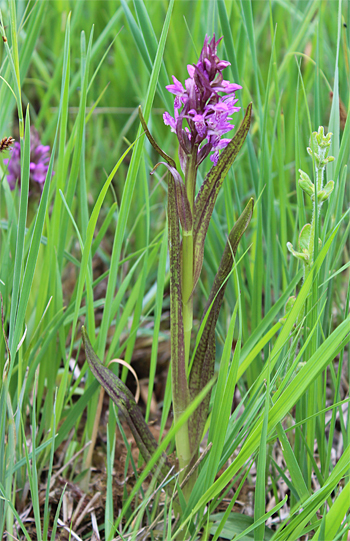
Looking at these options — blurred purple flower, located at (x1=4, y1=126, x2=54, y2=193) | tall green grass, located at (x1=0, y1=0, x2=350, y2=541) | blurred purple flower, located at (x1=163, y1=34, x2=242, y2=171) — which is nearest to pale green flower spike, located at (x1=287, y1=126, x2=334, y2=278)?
tall green grass, located at (x1=0, y1=0, x2=350, y2=541)

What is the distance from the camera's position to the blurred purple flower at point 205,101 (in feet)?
2.12

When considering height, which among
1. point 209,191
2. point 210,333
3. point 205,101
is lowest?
point 210,333

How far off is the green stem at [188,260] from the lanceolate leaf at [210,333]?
0.03 m

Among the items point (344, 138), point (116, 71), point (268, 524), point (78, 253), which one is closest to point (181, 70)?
point (116, 71)

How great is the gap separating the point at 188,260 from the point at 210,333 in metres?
0.13

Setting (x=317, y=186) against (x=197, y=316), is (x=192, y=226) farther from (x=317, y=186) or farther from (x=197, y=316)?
(x=197, y=316)

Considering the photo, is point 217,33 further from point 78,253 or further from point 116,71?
point 116,71

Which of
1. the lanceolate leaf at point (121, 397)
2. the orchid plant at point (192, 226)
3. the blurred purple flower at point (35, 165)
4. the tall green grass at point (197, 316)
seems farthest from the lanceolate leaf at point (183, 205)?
the blurred purple flower at point (35, 165)

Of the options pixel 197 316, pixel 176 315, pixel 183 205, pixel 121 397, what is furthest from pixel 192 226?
pixel 197 316

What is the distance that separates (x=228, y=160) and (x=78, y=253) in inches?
38.3

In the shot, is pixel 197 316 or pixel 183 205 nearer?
pixel 183 205

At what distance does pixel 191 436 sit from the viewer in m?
0.79

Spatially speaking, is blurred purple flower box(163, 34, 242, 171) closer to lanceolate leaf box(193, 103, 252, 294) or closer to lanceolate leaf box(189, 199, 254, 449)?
lanceolate leaf box(193, 103, 252, 294)

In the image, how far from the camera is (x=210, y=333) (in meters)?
0.75
